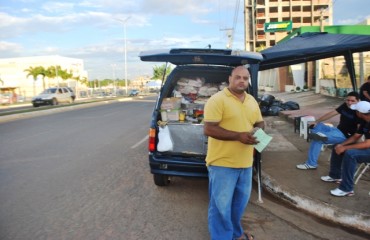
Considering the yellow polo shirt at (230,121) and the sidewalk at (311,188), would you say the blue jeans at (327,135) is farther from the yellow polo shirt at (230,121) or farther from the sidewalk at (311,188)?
A: the yellow polo shirt at (230,121)

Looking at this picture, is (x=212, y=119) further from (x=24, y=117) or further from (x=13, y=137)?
(x=24, y=117)

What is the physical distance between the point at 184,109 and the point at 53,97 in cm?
2647

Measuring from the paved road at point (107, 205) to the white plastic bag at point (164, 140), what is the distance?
0.74 meters

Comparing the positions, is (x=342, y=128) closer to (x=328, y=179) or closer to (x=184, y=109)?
(x=328, y=179)

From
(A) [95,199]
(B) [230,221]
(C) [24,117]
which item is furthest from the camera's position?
(C) [24,117]

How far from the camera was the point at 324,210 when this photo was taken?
458 cm

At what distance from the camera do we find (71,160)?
25.8ft

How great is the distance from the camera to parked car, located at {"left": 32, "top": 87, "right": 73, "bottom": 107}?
2931 centimetres

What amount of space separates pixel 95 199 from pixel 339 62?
20644mm

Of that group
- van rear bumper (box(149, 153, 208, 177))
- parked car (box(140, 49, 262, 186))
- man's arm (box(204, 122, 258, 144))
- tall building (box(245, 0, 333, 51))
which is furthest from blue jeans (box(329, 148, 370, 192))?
tall building (box(245, 0, 333, 51))

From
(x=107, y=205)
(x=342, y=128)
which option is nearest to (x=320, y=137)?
(x=342, y=128)

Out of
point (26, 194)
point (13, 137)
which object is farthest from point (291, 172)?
point (13, 137)

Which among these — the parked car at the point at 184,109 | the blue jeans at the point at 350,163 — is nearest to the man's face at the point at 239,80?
the parked car at the point at 184,109

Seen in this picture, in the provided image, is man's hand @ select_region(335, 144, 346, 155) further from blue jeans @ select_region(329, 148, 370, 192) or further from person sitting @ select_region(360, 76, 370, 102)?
person sitting @ select_region(360, 76, 370, 102)
